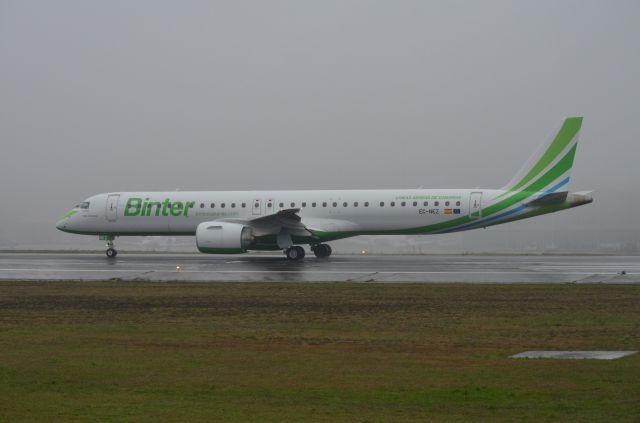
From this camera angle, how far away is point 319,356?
12391 mm

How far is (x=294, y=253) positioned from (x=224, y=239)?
131 inches

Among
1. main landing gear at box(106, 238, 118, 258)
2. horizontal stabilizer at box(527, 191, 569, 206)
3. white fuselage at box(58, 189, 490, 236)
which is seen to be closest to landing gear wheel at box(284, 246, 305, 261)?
white fuselage at box(58, 189, 490, 236)

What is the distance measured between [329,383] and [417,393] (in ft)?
3.98

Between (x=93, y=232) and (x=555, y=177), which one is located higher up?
(x=555, y=177)

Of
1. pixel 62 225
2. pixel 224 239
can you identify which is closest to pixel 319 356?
pixel 224 239

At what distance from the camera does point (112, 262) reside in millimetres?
37469

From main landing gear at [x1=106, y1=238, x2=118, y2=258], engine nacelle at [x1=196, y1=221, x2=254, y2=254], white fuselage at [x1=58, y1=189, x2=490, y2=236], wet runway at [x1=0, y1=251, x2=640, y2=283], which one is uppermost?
white fuselage at [x1=58, y1=189, x2=490, y2=236]

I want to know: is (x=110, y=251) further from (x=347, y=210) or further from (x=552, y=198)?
(x=552, y=198)

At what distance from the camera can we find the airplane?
121 feet

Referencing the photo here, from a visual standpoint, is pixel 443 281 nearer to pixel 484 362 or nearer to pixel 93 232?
pixel 484 362

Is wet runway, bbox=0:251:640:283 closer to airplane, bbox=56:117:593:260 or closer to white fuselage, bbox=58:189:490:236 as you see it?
airplane, bbox=56:117:593:260

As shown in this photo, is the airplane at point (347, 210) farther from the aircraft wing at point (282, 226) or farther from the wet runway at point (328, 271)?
the wet runway at point (328, 271)

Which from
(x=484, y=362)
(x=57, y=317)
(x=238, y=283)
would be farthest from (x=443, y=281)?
(x=484, y=362)

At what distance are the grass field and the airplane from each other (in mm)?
14644
